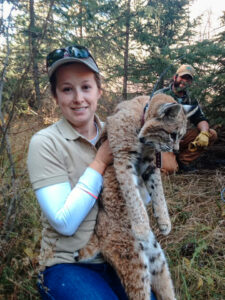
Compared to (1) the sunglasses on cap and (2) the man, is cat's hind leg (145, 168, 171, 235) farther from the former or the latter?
(2) the man

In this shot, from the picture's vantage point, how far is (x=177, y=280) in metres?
2.46

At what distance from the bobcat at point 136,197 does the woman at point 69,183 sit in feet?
0.42

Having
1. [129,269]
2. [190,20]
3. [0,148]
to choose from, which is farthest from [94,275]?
[190,20]

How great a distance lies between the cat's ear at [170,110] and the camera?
1.96 metres

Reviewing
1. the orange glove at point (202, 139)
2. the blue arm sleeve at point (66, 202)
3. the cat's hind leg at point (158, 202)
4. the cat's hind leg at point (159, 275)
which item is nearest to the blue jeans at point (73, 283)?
the blue arm sleeve at point (66, 202)

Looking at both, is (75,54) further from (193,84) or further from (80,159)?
(193,84)

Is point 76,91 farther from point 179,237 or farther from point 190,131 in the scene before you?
point 190,131

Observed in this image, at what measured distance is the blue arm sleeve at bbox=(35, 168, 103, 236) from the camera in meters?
1.55

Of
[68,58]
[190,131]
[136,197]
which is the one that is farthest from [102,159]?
[190,131]

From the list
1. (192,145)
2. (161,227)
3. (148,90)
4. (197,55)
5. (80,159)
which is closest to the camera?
(80,159)

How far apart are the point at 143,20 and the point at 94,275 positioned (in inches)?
321

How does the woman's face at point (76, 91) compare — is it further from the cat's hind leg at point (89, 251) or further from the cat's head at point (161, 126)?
the cat's hind leg at point (89, 251)

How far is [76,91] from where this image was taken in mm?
1790

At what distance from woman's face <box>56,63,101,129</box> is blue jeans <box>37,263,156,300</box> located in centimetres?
110
